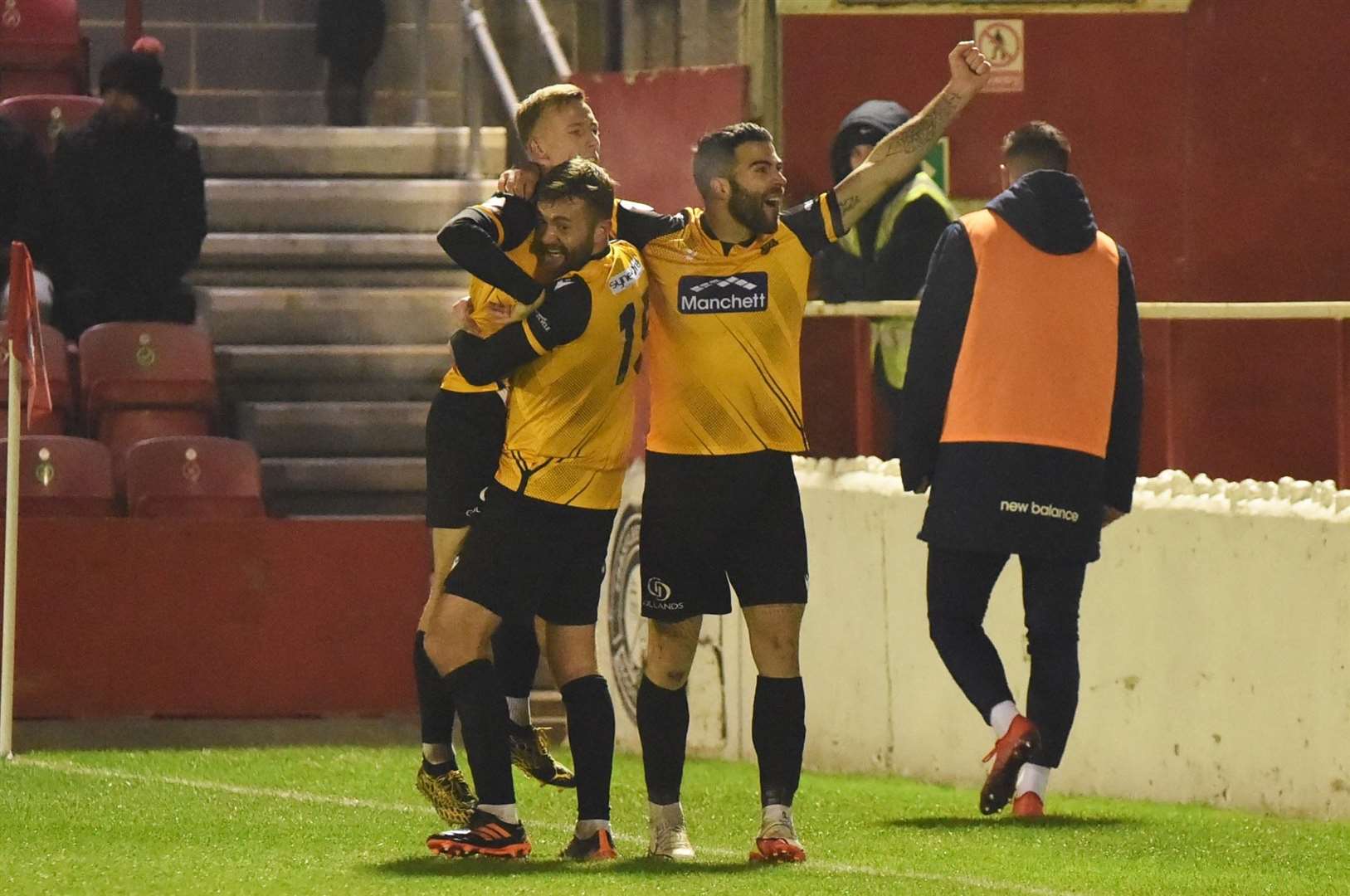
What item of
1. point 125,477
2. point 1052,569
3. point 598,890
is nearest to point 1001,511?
point 1052,569

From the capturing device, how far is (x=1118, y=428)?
7648 mm

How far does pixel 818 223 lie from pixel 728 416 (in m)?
0.50

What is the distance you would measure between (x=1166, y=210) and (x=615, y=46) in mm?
4356

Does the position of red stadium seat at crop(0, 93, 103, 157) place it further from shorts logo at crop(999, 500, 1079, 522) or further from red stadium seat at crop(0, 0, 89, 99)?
shorts logo at crop(999, 500, 1079, 522)

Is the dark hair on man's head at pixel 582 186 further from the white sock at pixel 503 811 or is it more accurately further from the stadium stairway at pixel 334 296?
the stadium stairway at pixel 334 296

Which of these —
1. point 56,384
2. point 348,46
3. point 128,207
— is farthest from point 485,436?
point 348,46

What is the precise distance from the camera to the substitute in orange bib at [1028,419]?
7.52 metres

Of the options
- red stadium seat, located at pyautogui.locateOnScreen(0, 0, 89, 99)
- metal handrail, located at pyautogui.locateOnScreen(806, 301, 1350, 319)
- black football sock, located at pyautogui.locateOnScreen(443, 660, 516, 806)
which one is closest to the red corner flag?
metal handrail, located at pyautogui.locateOnScreen(806, 301, 1350, 319)

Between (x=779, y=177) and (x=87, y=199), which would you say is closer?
(x=779, y=177)

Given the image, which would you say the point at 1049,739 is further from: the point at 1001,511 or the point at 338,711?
the point at 338,711

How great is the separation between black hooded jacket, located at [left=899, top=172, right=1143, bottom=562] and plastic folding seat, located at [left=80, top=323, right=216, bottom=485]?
4994 mm

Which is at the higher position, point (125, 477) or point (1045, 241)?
point (1045, 241)

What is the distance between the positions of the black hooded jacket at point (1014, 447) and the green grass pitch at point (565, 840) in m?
Answer: 0.79

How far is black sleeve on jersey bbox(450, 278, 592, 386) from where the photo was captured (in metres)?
6.39
